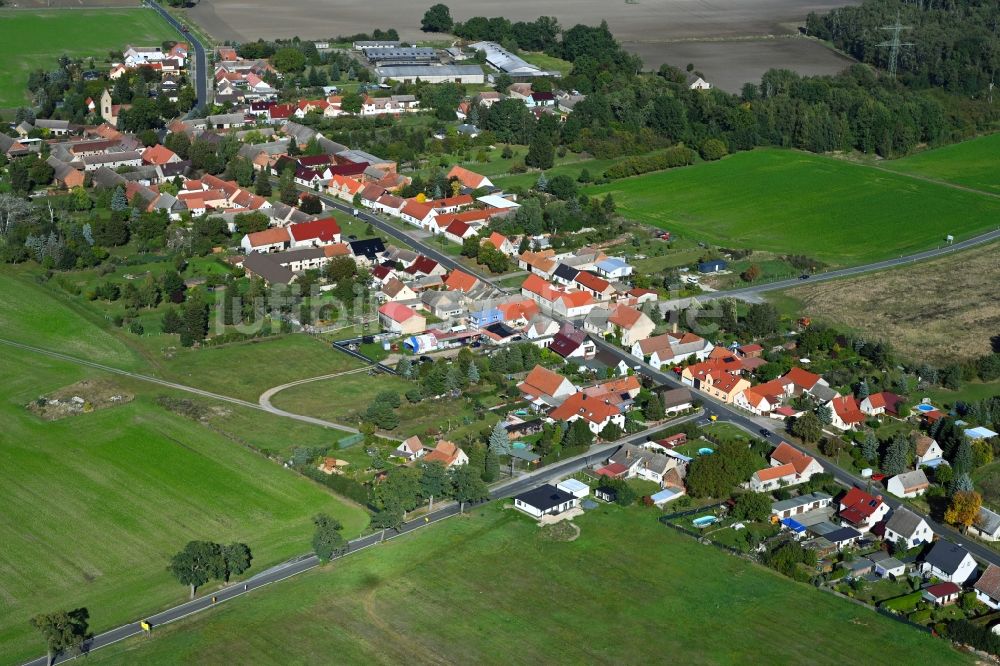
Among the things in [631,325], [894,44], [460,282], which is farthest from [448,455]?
[894,44]

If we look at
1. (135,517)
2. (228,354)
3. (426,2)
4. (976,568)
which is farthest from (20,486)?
(426,2)

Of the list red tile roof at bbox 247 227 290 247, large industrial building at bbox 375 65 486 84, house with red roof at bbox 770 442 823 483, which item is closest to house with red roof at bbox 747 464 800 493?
house with red roof at bbox 770 442 823 483

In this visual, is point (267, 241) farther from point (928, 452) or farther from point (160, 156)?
point (928, 452)

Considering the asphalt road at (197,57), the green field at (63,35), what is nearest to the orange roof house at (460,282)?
the asphalt road at (197,57)

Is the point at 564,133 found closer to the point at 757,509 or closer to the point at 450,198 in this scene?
the point at 450,198

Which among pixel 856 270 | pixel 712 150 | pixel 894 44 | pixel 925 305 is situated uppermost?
pixel 894 44

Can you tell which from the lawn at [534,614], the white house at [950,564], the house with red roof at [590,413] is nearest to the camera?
the lawn at [534,614]

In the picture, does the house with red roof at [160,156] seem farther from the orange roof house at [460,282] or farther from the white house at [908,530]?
the white house at [908,530]
